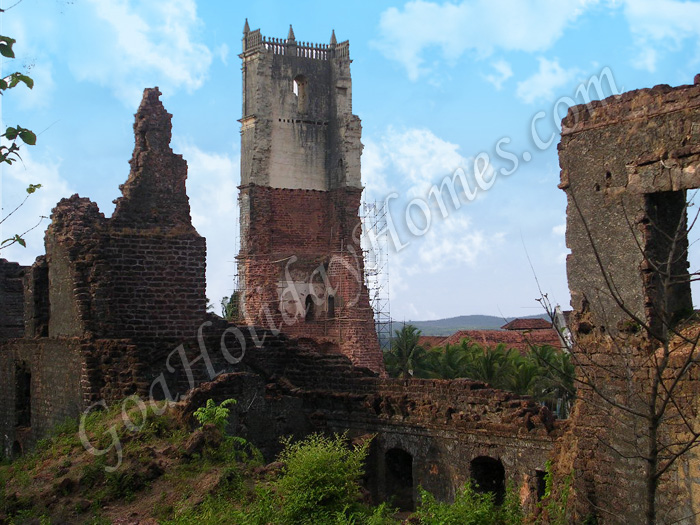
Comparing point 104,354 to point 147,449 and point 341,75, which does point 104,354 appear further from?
point 341,75

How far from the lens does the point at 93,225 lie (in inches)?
552

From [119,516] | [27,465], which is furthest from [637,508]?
[27,465]

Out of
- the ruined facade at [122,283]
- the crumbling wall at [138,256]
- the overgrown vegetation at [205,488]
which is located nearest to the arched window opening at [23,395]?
the ruined facade at [122,283]

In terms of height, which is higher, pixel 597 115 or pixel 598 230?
pixel 597 115

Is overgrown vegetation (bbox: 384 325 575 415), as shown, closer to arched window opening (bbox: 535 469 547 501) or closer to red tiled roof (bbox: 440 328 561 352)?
red tiled roof (bbox: 440 328 561 352)

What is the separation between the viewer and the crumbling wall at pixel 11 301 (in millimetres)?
20750

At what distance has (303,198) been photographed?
33344 millimetres

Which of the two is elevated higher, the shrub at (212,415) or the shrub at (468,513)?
the shrub at (212,415)

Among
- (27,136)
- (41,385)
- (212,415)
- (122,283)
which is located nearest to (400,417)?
(212,415)

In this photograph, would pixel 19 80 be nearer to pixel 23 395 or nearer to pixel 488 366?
pixel 23 395

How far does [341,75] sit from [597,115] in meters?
25.8

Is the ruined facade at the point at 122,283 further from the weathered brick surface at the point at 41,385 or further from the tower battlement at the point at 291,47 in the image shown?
the tower battlement at the point at 291,47

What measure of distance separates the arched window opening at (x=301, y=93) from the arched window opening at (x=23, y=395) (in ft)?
65.4

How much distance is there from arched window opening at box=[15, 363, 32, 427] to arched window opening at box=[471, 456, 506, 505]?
8482mm
